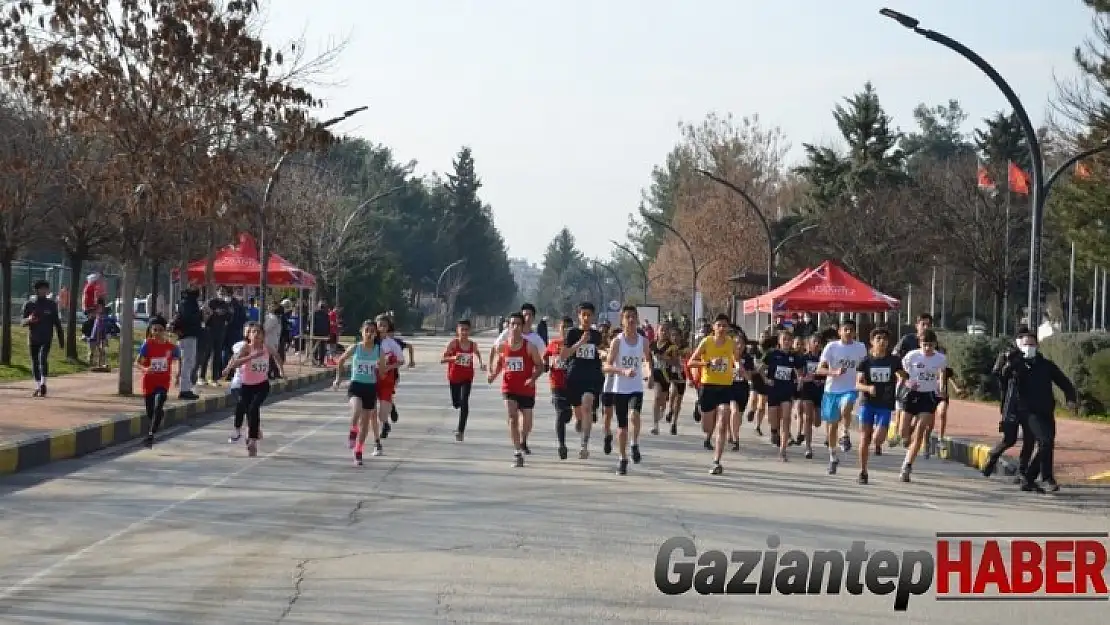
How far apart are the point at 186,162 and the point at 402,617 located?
18018 millimetres

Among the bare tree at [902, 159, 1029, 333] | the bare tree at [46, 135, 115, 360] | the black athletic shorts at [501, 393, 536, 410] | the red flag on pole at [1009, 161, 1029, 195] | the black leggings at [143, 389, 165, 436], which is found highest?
the red flag on pole at [1009, 161, 1029, 195]

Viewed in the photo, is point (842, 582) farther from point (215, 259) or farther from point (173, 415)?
point (215, 259)

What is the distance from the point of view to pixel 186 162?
25141 millimetres

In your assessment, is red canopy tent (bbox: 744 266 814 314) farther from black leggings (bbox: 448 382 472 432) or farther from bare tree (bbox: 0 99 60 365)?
bare tree (bbox: 0 99 60 365)

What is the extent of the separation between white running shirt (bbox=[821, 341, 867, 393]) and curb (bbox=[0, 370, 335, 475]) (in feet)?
30.4

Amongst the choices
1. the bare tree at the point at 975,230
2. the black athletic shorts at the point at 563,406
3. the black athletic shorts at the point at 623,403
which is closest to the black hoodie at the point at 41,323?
the black athletic shorts at the point at 563,406

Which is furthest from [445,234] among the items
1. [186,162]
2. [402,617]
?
[402,617]

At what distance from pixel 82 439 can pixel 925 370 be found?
1049cm

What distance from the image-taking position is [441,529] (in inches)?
474

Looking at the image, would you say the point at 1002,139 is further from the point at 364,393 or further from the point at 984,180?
the point at 364,393

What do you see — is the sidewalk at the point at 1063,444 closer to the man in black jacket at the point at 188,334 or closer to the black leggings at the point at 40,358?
the man in black jacket at the point at 188,334

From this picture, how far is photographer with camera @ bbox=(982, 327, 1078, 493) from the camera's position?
16.7 meters

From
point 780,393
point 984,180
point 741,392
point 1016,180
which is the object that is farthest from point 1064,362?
point 984,180

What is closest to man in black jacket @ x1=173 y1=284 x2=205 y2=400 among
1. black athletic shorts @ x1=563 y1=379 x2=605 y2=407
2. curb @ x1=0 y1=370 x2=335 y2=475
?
curb @ x1=0 y1=370 x2=335 y2=475
